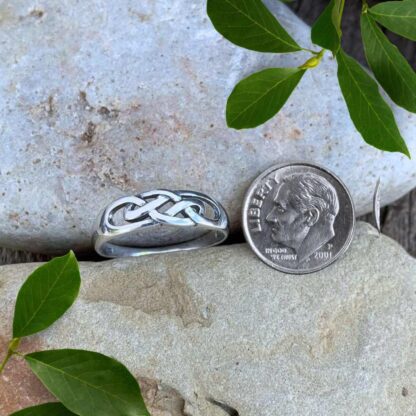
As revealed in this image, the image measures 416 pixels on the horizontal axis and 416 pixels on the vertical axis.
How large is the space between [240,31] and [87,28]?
350mm

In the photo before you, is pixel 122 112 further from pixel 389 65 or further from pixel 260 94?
pixel 389 65

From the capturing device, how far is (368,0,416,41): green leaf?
3.19ft

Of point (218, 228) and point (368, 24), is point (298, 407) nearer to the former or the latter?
point (218, 228)

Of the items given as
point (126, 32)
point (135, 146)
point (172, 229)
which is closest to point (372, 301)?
point (172, 229)

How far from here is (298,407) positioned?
1.09m

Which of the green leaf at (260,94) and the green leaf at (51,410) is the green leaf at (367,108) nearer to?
the green leaf at (260,94)

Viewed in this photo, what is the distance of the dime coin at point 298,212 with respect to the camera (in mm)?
1207

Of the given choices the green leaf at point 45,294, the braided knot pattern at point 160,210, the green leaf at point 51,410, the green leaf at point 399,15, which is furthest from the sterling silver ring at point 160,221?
the green leaf at point 399,15

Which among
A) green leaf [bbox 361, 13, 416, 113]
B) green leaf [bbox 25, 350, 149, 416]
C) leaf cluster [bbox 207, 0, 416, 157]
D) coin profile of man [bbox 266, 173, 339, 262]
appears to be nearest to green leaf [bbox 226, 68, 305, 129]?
leaf cluster [bbox 207, 0, 416, 157]

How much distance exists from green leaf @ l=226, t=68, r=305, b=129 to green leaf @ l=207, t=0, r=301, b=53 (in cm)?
4

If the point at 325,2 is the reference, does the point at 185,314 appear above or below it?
below

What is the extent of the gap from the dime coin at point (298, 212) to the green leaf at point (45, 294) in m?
0.33

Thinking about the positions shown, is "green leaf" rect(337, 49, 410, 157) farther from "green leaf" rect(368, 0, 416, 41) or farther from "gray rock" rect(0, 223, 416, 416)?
"gray rock" rect(0, 223, 416, 416)

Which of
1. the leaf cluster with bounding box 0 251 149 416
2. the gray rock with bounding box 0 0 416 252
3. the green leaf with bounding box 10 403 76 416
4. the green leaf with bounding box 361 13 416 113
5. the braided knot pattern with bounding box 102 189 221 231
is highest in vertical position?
the green leaf with bounding box 361 13 416 113
